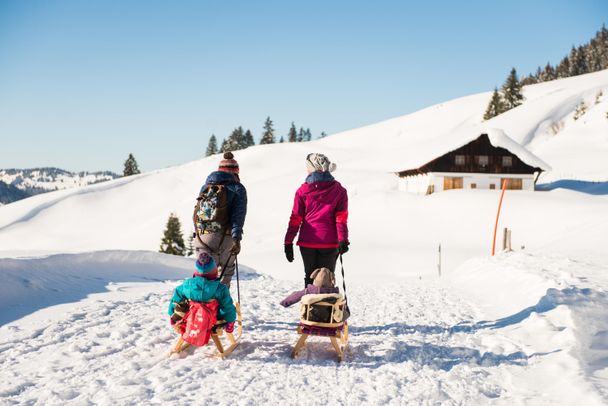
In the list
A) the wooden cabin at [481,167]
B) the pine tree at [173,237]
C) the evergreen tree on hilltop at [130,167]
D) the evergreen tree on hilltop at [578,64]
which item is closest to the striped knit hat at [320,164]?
the wooden cabin at [481,167]

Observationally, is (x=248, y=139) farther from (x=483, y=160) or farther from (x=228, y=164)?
(x=228, y=164)

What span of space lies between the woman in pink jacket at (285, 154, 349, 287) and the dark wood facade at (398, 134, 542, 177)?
39261mm

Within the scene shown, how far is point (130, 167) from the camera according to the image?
9175 cm

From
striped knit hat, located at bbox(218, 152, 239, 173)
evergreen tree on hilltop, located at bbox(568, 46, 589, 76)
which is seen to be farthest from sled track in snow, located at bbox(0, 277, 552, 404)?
evergreen tree on hilltop, located at bbox(568, 46, 589, 76)

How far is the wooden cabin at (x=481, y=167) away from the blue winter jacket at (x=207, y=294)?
4008 centimetres

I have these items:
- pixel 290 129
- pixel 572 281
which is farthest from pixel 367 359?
pixel 290 129

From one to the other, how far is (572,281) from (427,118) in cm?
10502

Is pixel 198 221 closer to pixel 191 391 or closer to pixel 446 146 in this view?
pixel 191 391

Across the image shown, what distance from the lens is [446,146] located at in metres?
44.2

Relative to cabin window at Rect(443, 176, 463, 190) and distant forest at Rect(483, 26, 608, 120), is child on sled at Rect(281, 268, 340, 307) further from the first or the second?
distant forest at Rect(483, 26, 608, 120)

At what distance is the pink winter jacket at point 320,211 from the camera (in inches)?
233

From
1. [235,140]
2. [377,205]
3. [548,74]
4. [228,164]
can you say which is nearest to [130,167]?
[235,140]

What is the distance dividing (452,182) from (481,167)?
3088mm

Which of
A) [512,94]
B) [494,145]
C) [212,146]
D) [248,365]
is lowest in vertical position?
[248,365]
